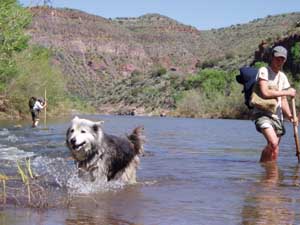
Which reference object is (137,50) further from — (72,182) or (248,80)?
(72,182)

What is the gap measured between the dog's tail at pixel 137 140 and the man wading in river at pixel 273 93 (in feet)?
7.04

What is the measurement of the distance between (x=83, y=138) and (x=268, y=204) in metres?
2.73

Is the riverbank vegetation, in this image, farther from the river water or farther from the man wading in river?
the man wading in river

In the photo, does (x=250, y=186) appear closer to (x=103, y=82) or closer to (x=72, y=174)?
(x=72, y=174)

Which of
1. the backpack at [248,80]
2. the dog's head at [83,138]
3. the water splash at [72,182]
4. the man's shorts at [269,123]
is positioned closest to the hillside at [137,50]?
the backpack at [248,80]

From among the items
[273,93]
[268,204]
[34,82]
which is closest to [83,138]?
[268,204]

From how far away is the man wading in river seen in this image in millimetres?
10258

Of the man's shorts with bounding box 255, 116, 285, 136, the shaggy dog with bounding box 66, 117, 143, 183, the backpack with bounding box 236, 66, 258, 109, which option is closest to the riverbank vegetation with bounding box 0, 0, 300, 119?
the backpack with bounding box 236, 66, 258, 109

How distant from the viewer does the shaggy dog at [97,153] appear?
8375 mm

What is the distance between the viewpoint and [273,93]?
33.4 ft

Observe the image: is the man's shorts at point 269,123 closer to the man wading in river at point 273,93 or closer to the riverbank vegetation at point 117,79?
the man wading in river at point 273,93

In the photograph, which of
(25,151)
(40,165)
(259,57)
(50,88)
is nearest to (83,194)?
(40,165)

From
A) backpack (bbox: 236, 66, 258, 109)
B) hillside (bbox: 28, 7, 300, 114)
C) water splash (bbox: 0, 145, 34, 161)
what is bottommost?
water splash (bbox: 0, 145, 34, 161)

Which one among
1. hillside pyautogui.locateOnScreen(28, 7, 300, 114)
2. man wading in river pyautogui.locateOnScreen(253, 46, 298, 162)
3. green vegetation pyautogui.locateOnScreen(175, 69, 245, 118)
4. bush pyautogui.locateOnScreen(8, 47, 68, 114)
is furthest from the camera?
hillside pyautogui.locateOnScreen(28, 7, 300, 114)
